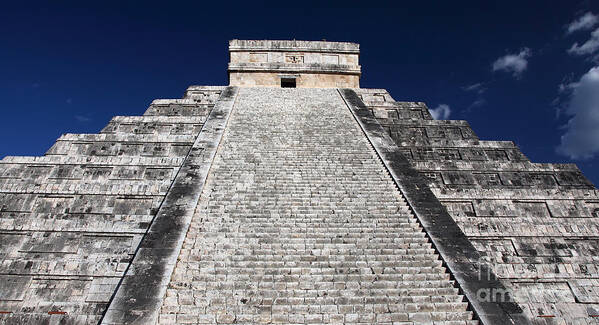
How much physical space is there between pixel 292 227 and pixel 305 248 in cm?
60

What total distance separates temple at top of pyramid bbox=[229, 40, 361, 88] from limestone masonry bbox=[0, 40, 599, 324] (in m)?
5.50

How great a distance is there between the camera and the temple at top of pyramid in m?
17.0

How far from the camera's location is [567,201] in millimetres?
8898

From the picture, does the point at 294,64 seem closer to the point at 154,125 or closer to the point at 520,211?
the point at 154,125

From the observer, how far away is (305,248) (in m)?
6.29

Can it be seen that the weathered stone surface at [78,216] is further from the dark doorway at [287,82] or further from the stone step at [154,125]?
the dark doorway at [287,82]

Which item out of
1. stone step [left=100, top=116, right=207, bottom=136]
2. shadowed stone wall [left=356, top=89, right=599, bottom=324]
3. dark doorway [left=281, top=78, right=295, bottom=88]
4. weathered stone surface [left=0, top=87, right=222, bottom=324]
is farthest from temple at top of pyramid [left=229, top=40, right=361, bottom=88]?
weathered stone surface [left=0, top=87, right=222, bottom=324]

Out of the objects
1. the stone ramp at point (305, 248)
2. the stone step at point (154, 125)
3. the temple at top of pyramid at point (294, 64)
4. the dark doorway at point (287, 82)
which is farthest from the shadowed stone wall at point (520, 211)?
the dark doorway at point (287, 82)

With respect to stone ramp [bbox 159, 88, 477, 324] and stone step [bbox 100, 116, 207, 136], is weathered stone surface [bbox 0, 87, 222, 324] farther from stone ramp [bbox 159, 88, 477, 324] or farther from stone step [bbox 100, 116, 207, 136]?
stone ramp [bbox 159, 88, 477, 324]

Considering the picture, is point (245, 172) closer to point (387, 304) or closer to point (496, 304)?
point (387, 304)

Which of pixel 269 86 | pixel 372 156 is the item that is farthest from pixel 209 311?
pixel 269 86

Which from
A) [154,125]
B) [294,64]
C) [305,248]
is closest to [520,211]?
[305,248]

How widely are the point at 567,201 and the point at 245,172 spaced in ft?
25.3

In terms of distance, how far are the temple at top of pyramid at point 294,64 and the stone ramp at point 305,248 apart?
25.1 ft
